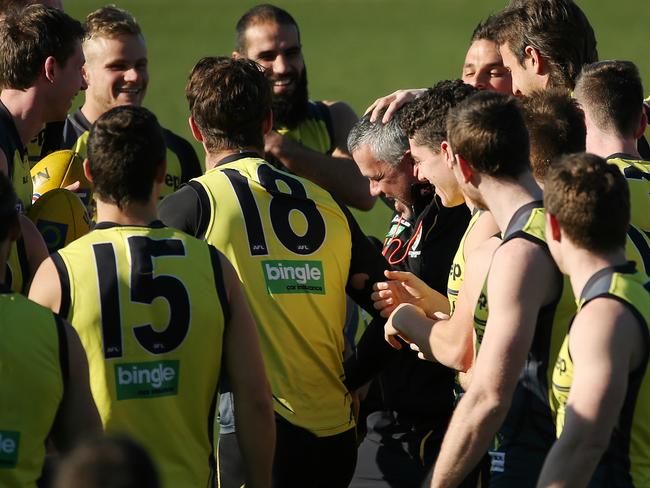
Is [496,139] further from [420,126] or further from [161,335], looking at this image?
[161,335]

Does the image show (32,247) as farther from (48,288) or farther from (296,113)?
(296,113)

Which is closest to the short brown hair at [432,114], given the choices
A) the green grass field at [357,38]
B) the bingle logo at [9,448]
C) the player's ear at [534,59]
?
the player's ear at [534,59]

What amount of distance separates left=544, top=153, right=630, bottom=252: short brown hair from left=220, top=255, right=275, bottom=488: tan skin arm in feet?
3.68

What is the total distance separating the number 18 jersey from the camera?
450 centimetres

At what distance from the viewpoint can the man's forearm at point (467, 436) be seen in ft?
12.4

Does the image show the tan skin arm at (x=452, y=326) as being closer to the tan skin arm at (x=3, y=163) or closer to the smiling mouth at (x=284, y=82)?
the tan skin arm at (x=3, y=163)

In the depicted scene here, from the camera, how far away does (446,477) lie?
12.7 ft

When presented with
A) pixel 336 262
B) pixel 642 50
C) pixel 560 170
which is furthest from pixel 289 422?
pixel 642 50

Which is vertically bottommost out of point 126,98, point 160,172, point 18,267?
point 18,267

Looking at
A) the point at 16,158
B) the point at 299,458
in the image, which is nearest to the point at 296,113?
the point at 16,158

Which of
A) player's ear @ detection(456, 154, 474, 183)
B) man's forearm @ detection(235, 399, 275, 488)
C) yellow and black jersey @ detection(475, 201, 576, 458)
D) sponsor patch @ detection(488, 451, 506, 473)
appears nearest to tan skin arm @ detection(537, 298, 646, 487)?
yellow and black jersey @ detection(475, 201, 576, 458)

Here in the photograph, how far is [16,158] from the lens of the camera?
16.7ft

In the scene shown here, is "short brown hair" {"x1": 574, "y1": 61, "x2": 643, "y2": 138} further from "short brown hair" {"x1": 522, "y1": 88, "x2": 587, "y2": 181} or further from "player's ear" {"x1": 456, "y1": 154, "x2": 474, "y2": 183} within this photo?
"player's ear" {"x1": 456, "y1": 154, "x2": 474, "y2": 183}

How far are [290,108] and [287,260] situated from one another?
126 inches
